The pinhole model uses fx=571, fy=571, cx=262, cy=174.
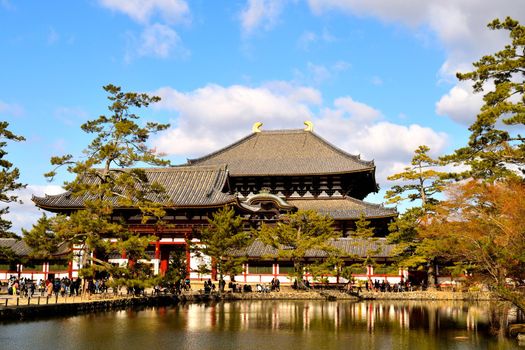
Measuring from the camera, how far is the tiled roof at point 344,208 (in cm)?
5100

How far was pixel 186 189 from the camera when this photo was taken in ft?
161

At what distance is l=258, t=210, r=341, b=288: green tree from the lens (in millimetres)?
41406

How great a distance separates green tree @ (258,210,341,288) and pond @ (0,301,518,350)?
7065 mm

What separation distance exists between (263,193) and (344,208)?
25.4ft

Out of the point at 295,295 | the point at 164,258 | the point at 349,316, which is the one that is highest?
the point at 164,258

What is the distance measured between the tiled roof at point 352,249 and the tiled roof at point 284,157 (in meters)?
8.63

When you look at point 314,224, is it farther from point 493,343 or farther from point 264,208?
point 493,343

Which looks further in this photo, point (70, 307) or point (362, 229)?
point (362, 229)

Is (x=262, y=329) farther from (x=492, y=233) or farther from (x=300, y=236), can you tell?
(x=300, y=236)

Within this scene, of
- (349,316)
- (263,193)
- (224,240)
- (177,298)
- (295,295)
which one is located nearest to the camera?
(349,316)

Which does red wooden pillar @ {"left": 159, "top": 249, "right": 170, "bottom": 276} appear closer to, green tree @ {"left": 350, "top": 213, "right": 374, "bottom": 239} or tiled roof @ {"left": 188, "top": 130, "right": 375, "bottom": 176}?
tiled roof @ {"left": 188, "top": 130, "right": 375, "bottom": 176}

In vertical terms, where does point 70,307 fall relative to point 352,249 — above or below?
below

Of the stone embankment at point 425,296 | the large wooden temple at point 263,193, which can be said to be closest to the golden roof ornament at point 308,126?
the large wooden temple at point 263,193

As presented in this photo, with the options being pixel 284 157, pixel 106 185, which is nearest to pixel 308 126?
pixel 284 157
